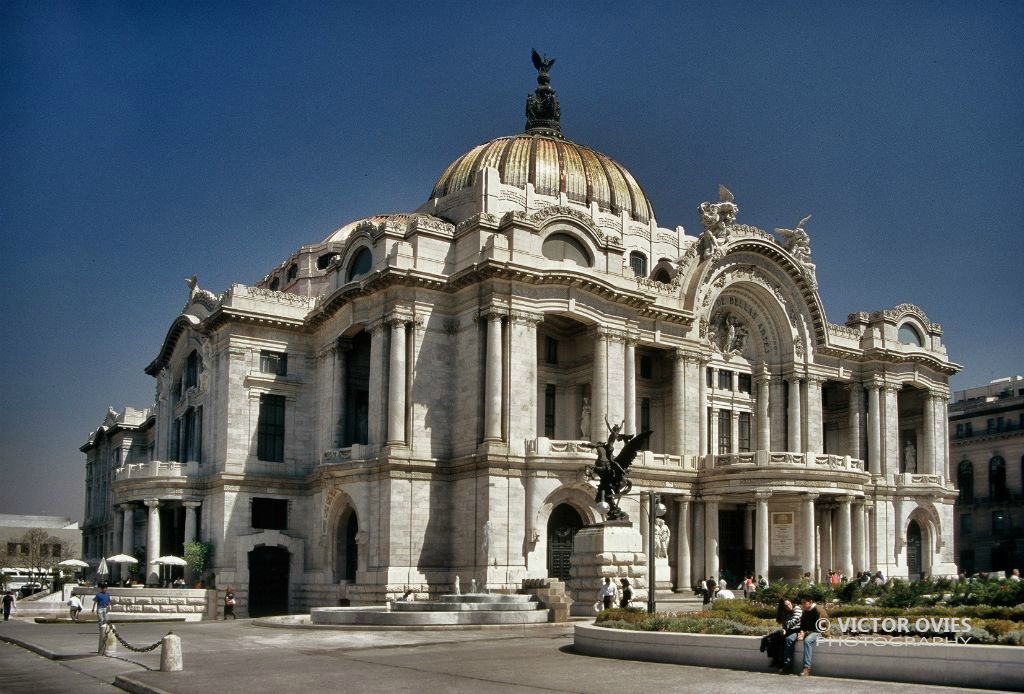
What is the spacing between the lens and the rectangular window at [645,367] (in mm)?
58469

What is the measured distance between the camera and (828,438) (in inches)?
2606

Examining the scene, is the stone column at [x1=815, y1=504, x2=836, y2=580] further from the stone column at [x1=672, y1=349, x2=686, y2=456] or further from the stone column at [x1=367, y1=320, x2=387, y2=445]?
the stone column at [x1=367, y1=320, x2=387, y2=445]

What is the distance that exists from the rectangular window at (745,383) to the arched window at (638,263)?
857cm

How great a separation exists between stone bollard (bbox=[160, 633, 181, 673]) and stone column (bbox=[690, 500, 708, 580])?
34147 mm

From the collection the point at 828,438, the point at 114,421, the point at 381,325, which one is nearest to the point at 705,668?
the point at 381,325

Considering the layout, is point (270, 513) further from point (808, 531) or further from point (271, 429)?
point (808, 531)

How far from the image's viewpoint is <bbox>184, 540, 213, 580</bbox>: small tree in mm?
54844

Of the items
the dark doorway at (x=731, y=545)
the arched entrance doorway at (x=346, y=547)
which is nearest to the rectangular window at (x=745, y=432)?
the dark doorway at (x=731, y=545)

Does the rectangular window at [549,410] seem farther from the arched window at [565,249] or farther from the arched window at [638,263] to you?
the arched window at [638,263]

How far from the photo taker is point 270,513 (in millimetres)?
56875

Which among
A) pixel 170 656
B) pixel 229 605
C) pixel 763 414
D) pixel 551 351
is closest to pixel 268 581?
pixel 229 605

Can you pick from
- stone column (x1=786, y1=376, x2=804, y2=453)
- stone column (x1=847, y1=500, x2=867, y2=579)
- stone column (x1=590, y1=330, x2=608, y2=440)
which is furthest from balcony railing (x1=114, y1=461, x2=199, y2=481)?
stone column (x1=847, y1=500, x2=867, y2=579)

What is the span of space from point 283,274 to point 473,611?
133 feet

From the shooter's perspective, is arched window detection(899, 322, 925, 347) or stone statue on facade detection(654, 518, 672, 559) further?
arched window detection(899, 322, 925, 347)
